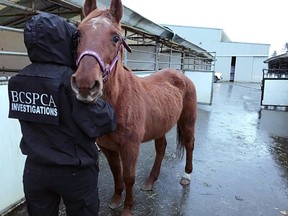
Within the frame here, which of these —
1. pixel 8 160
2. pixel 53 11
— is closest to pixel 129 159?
pixel 8 160

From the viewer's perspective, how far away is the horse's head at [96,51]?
129 centimetres

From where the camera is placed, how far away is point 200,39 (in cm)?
3428

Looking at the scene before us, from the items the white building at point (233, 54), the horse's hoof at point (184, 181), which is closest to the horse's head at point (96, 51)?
the horse's hoof at point (184, 181)

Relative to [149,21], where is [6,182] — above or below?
below

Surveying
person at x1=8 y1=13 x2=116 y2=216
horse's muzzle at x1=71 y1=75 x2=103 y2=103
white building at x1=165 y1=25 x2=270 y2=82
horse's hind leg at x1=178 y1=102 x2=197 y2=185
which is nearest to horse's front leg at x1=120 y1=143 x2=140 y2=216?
person at x1=8 y1=13 x2=116 y2=216

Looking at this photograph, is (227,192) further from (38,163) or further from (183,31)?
(183,31)

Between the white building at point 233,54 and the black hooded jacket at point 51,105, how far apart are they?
1191 inches

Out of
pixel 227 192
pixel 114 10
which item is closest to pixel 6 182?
pixel 114 10

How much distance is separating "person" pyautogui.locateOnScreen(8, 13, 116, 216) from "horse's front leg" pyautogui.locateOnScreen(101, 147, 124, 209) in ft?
3.51

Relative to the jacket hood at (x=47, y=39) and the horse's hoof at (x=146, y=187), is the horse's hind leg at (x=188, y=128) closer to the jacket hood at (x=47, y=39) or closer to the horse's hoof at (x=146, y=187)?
the horse's hoof at (x=146, y=187)

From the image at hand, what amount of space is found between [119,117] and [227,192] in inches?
75.7

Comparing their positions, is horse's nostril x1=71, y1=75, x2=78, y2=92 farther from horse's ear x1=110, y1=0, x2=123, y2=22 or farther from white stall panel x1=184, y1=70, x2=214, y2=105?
white stall panel x1=184, y1=70, x2=214, y2=105

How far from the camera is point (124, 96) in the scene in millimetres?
2158

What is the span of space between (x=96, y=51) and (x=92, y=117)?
1.22ft
